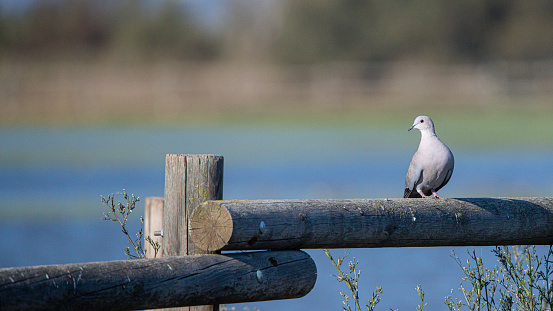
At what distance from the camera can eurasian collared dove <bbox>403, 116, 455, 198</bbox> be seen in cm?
414

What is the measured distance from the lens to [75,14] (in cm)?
5928

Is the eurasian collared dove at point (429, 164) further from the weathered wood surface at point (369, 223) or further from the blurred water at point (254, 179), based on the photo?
the blurred water at point (254, 179)

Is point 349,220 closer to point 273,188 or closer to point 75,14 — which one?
point 273,188

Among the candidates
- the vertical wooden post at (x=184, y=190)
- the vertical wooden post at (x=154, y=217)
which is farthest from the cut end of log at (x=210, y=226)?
the vertical wooden post at (x=154, y=217)

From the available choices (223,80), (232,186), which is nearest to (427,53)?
(223,80)

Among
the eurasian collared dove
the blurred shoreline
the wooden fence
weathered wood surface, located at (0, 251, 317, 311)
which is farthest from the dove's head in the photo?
the blurred shoreline

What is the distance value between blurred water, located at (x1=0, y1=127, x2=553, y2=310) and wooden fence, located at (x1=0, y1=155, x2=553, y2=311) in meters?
4.80

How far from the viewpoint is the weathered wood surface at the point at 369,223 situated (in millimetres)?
3016

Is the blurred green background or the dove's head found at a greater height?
the blurred green background

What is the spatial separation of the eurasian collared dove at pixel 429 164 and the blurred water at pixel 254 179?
411cm

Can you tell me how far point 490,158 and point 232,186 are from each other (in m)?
10.1

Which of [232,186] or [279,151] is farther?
[279,151]

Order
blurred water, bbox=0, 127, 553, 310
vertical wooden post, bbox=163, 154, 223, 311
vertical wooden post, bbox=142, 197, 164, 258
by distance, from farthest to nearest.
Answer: blurred water, bbox=0, 127, 553, 310 < vertical wooden post, bbox=142, 197, 164, 258 < vertical wooden post, bbox=163, 154, 223, 311

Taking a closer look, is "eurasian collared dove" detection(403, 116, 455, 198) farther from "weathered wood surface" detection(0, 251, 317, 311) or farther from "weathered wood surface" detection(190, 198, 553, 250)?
"weathered wood surface" detection(0, 251, 317, 311)
